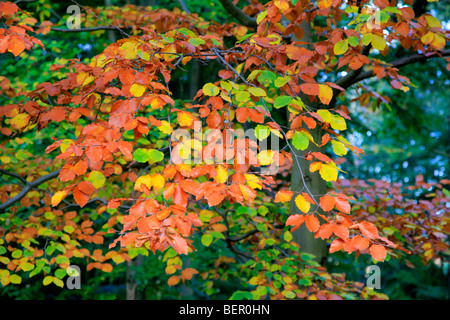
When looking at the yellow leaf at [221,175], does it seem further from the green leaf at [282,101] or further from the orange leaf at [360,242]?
the orange leaf at [360,242]

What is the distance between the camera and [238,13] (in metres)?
3.37

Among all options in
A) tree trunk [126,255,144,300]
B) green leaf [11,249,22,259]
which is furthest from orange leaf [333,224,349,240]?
tree trunk [126,255,144,300]

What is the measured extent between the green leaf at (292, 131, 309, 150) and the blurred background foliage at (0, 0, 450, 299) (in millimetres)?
846

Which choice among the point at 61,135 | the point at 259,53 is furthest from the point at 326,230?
the point at 61,135

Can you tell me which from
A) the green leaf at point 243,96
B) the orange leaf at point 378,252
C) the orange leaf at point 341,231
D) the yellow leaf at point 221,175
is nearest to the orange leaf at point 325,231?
the orange leaf at point 341,231

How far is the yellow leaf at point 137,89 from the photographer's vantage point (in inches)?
66.7

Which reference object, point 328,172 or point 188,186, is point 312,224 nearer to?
point 328,172

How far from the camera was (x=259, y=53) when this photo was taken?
7.43ft

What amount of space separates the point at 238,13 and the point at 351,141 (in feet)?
22.7

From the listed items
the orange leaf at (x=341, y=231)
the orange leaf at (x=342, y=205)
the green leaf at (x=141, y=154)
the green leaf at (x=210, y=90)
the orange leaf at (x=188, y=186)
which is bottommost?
the orange leaf at (x=341, y=231)

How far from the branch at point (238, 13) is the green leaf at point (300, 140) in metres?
1.96

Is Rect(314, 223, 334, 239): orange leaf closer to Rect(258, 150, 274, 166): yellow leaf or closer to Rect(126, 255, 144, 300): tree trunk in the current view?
Rect(258, 150, 274, 166): yellow leaf

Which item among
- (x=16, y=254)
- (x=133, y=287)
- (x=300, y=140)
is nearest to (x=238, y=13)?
(x=300, y=140)
